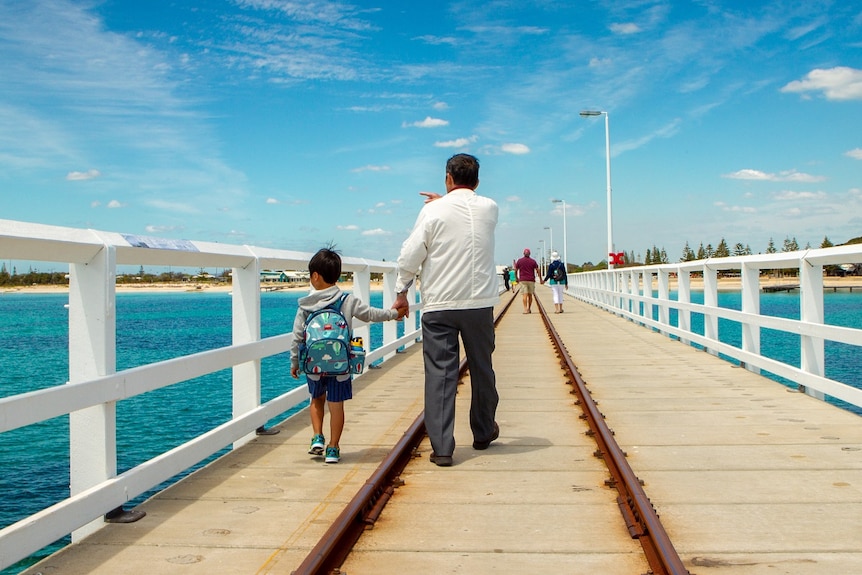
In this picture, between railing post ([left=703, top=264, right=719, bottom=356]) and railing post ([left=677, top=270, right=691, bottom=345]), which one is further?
railing post ([left=677, top=270, right=691, bottom=345])

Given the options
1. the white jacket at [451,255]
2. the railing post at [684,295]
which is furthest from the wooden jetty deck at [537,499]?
the railing post at [684,295]

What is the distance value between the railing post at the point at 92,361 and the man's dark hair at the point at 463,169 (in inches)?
96.0

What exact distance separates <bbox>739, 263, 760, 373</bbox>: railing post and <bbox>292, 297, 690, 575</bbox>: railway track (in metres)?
4.78

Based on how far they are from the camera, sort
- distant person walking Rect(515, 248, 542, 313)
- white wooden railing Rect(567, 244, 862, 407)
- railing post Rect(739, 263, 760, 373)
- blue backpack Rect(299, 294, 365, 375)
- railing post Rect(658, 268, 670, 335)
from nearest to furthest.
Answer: blue backpack Rect(299, 294, 365, 375)
white wooden railing Rect(567, 244, 862, 407)
railing post Rect(739, 263, 760, 373)
railing post Rect(658, 268, 670, 335)
distant person walking Rect(515, 248, 542, 313)

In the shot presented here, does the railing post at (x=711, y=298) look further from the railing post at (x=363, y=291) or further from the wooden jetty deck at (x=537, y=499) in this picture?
the railing post at (x=363, y=291)

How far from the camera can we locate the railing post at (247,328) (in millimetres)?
6570

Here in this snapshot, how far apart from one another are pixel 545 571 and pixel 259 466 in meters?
2.66

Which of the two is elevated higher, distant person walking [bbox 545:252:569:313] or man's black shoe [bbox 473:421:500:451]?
distant person walking [bbox 545:252:569:313]

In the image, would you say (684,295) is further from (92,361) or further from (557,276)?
(557,276)

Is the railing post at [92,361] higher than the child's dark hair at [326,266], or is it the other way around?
the child's dark hair at [326,266]

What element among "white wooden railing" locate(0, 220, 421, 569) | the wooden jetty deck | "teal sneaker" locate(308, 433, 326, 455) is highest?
"white wooden railing" locate(0, 220, 421, 569)

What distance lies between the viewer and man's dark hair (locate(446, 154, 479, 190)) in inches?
231

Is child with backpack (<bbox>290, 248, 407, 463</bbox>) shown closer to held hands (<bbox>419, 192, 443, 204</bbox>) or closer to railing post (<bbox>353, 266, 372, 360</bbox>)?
held hands (<bbox>419, 192, 443, 204</bbox>)

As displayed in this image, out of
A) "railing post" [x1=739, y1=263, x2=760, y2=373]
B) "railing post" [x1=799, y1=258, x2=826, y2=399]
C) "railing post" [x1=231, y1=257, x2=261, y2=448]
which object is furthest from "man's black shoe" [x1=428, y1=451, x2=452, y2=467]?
"railing post" [x1=739, y1=263, x2=760, y2=373]
